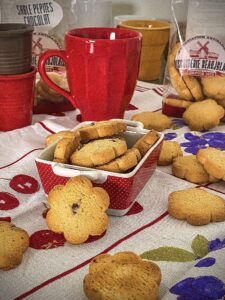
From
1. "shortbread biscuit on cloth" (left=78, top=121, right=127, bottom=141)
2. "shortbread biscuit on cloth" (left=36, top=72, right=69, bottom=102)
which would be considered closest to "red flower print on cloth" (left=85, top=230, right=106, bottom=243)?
"shortbread biscuit on cloth" (left=78, top=121, right=127, bottom=141)

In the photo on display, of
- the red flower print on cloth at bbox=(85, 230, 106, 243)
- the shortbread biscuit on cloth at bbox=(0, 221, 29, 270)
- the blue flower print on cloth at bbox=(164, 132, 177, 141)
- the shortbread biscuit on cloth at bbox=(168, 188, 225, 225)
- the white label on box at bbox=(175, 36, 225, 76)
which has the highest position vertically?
the white label on box at bbox=(175, 36, 225, 76)

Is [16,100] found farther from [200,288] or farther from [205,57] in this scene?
[200,288]

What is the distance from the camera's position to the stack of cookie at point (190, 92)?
0.66 m

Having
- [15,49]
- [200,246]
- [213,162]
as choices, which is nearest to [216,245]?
[200,246]

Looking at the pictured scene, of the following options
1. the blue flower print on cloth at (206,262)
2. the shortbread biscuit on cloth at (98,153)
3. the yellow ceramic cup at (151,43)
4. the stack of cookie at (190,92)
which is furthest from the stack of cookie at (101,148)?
the yellow ceramic cup at (151,43)

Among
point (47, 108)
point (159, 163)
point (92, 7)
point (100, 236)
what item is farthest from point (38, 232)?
point (92, 7)

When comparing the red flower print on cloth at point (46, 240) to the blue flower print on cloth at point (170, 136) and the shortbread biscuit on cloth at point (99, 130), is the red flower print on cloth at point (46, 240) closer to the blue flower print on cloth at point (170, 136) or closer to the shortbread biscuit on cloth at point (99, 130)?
the shortbread biscuit on cloth at point (99, 130)

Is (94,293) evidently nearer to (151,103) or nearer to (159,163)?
(159,163)

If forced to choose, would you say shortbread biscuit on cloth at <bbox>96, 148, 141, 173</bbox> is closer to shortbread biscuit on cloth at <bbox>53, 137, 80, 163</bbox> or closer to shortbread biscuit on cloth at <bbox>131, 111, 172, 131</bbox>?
shortbread biscuit on cloth at <bbox>53, 137, 80, 163</bbox>

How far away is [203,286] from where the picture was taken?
317mm

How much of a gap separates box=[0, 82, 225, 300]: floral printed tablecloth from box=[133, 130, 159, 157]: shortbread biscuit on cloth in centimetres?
5

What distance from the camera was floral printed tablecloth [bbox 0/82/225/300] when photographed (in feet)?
1.07

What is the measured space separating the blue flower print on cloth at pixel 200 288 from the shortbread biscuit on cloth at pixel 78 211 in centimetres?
9

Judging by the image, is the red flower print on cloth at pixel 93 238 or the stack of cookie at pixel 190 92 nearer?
the red flower print on cloth at pixel 93 238
